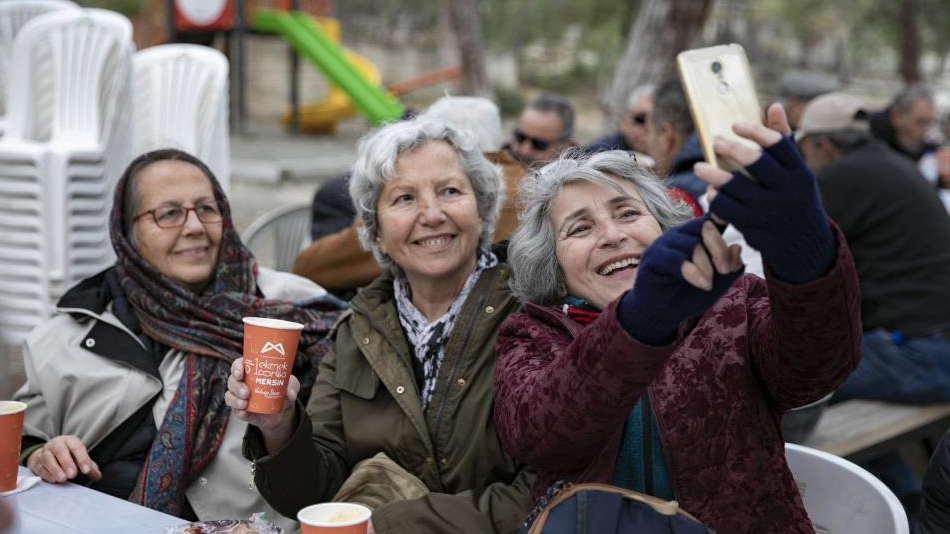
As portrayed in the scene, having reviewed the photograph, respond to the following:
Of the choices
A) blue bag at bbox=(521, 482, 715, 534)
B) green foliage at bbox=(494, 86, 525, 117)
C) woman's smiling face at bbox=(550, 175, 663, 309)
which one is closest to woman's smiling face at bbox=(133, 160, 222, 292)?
woman's smiling face at bbox=(550, 175, 663, 309)

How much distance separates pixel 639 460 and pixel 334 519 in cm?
68

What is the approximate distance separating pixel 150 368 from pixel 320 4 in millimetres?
18759

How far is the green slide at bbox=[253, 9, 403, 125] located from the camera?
1677 cm

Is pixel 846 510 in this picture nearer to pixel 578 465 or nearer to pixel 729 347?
pixel 729 347

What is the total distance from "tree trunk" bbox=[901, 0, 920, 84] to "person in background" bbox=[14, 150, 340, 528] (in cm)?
1871

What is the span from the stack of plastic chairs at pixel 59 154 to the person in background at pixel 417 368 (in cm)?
224

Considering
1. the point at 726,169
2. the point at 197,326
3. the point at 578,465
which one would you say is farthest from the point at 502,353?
the point at 197,326

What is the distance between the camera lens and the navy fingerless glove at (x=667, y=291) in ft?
5.49

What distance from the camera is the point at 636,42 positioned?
34.1ft

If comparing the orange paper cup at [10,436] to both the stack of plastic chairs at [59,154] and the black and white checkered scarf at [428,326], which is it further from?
the stack of plastic chairs at [59,154]

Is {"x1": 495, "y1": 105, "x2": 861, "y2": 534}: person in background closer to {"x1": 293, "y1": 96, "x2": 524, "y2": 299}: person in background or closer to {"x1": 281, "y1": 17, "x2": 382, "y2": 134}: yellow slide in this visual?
{"x1": 293, "y1": 96, "x2": 524, "y2": 299}: person in background

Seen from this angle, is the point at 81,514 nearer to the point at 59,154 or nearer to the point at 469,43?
the point at 59,154

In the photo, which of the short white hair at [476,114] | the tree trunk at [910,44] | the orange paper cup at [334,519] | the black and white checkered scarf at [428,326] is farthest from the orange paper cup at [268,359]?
the tree trunk at [910,44]

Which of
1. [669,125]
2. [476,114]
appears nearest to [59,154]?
[476,114]
